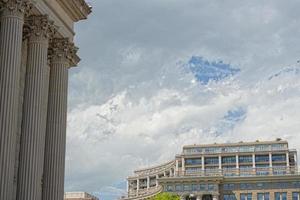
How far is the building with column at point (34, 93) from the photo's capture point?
32.5 m

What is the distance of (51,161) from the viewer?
128ft

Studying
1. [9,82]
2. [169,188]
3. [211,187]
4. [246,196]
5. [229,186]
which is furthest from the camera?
[229,186]

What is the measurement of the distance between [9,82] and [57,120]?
782 cm

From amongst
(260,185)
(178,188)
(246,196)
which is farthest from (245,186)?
(178,188)

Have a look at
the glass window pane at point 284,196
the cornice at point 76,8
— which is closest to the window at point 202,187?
the glass window pane at point 284,196

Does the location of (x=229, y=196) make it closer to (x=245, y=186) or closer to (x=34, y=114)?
(x=245, y=186)

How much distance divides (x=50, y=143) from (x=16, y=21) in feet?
28.9

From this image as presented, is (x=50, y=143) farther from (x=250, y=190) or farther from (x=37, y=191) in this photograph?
(x=250, y=190)

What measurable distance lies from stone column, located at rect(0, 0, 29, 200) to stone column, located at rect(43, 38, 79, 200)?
16.0ft

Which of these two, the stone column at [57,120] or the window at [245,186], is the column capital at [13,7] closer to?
the stone column at [57,120]

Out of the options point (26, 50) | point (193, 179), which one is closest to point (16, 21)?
point (26, 50)

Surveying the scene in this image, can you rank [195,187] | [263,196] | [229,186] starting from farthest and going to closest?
[229,186], [195,187], [263,196]

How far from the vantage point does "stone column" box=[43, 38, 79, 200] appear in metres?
38.7

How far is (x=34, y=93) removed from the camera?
35.8 meters
